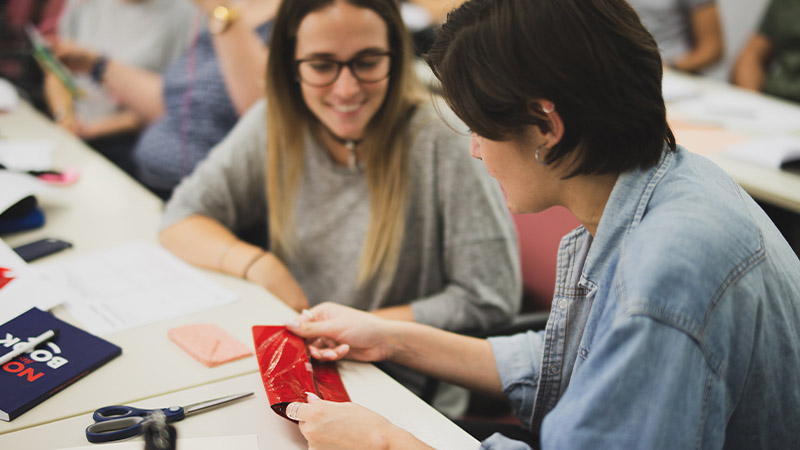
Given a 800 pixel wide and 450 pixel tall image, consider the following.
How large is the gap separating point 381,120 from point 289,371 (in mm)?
659

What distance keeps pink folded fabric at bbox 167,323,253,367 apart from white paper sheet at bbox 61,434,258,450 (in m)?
→ 0.20

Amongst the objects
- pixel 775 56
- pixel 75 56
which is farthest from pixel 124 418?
pixel 775 56

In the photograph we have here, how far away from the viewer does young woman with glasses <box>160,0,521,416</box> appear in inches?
55.7

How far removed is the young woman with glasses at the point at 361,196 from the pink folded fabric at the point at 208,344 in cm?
26

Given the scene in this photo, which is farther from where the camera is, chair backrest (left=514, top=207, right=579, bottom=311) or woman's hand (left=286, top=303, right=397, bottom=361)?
chair backrest (left=514, top=207, right=579, bottom=311)

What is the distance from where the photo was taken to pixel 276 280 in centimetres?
143

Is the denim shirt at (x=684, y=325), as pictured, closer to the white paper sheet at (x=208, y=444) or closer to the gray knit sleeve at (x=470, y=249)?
the white paper sheet at (x=208, y=444)

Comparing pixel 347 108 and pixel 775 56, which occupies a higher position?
pixel 347 108

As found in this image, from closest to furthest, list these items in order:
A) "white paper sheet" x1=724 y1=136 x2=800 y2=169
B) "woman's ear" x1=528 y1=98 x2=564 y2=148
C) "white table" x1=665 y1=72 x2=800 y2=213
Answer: "woman's ear" x1=528 y1=98 x2=564 y2=148
"white table" x1=665 y1=72 x2=800 y2=213
"white paper sheet" x1=724 y1=136 x2=800 y2=169

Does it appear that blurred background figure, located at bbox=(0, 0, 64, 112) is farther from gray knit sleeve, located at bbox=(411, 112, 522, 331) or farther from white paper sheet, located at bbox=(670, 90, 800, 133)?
white paper sheet, located at bbox=(670, 90, 800, 133)

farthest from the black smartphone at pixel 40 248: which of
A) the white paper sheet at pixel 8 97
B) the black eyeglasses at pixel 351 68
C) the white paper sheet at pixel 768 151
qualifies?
the white paper sheet at pixel 768 151

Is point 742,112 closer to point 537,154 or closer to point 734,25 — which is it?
point 734,25

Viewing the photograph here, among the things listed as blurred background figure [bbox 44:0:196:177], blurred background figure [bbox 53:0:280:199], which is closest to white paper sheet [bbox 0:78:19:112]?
blurred background figure [bbox 44:0:196:177]

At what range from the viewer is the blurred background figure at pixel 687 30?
11.1 feet
